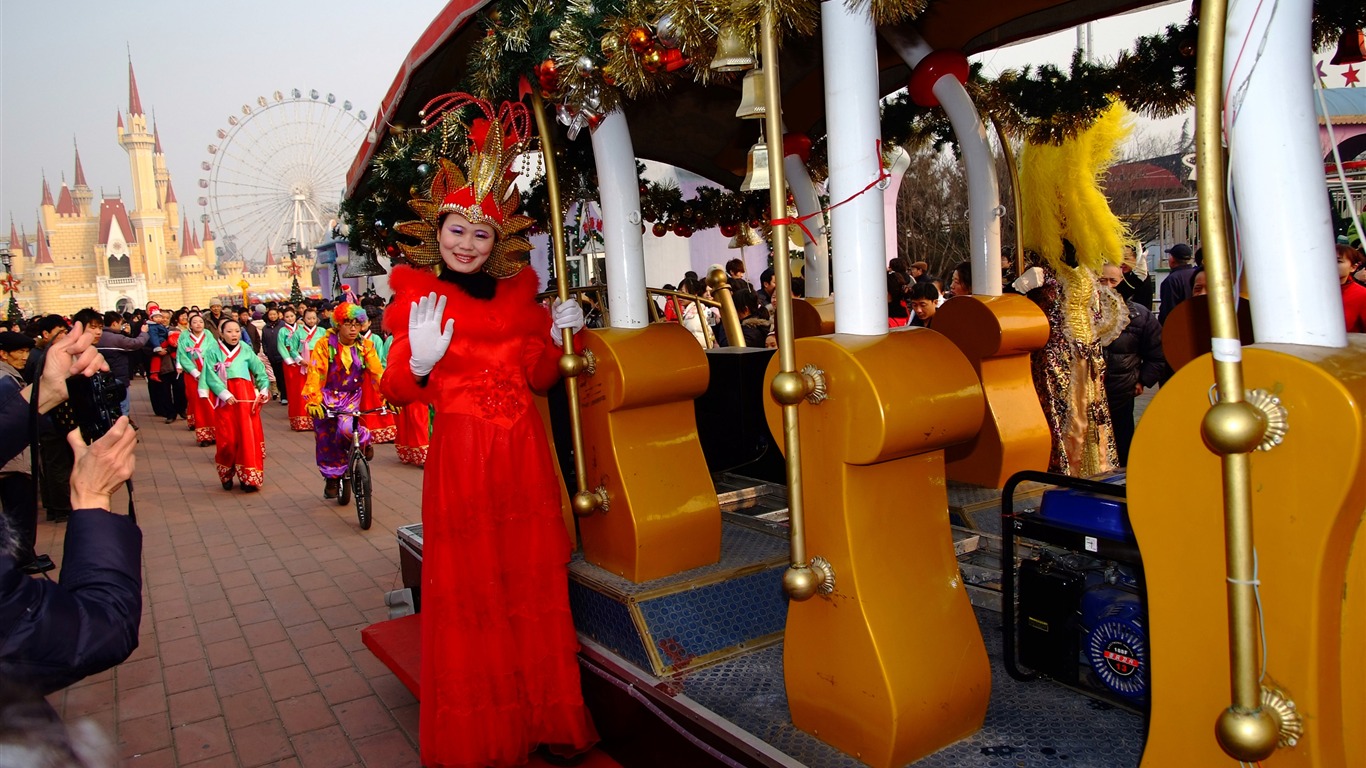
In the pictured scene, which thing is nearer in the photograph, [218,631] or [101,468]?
[101,468]

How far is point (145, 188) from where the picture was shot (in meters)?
82.9

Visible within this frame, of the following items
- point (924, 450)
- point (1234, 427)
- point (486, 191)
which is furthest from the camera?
point (486, 191)

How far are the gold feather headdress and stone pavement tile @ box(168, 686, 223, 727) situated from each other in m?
2.36

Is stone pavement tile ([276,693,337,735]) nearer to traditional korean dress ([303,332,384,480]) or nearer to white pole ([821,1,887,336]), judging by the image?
white pole ([821,1,887,336])

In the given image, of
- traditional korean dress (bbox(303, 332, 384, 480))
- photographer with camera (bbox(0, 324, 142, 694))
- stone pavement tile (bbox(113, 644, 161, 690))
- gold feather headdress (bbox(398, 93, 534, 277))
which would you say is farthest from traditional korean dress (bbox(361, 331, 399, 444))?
photographer with camera (bbox(0, 324, 142, 694))

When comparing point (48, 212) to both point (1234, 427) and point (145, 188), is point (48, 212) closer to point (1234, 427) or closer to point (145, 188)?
point (145, 188)

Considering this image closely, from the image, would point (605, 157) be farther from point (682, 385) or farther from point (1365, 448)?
point (1365, 448)

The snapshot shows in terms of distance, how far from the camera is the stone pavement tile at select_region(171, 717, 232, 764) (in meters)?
3.71

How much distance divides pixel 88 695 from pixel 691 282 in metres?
5.88

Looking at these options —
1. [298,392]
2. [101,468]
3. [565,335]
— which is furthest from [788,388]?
[298,392]

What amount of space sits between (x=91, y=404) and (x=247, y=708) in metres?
2.46

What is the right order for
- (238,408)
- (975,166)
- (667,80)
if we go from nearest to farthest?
(667,80) < (975,166) < (238,408)

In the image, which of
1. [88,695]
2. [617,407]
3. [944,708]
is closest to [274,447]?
[88,695]

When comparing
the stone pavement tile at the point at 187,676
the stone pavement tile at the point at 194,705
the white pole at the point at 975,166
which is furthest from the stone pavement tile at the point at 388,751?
the white pole at the point at 975,166
